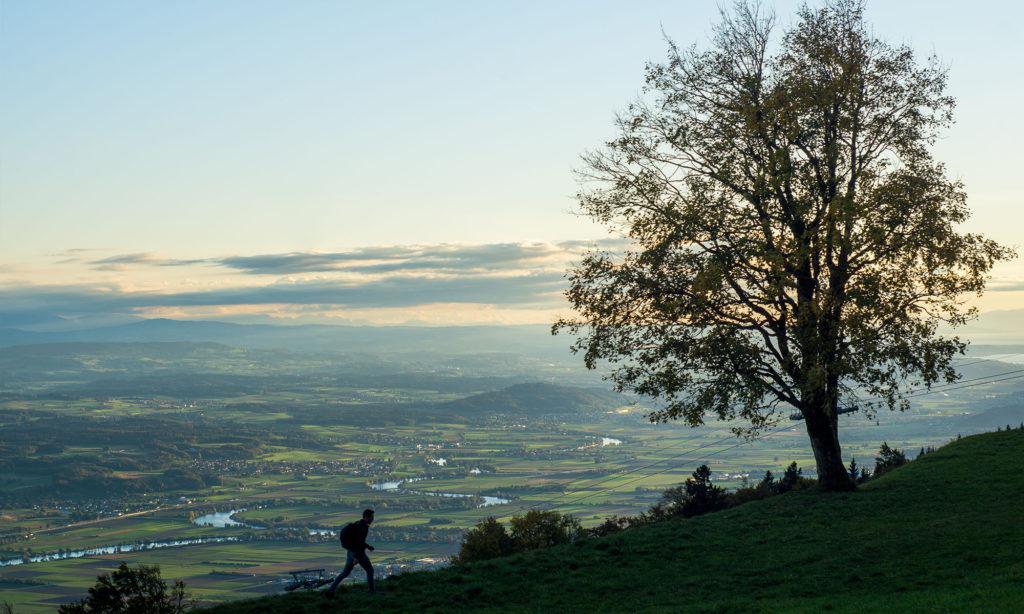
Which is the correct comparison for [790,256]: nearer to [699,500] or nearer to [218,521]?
[699,500]

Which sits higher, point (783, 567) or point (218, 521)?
point (783, 567)

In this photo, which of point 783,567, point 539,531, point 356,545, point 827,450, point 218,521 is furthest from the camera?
point 218,521

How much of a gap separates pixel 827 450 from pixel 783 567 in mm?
11845

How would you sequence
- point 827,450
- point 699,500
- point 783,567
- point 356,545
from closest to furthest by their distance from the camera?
point 356,545, point 783,567, point 827,450, point 699,500

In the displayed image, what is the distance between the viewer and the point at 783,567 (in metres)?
26.8

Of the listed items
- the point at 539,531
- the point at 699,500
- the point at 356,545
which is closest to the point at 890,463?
the point at 699,500

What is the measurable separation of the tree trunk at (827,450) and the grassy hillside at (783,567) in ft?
4.19

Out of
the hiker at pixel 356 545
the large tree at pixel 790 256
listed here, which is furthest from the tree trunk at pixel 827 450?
the hiker at pixel 356 545

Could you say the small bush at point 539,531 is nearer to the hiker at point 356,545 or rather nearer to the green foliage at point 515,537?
the green foliage at point 515,537

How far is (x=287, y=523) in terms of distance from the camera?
7013 inches

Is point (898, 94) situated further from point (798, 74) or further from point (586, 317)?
point (586, 317)

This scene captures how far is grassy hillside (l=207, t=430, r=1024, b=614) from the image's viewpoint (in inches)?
879

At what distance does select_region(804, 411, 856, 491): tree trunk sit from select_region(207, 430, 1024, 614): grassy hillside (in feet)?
4.19

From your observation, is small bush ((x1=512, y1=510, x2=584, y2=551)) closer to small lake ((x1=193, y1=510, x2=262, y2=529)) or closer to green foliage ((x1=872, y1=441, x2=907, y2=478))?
green foliage ((x1=872, y1=441, x2=907, y2=478))
